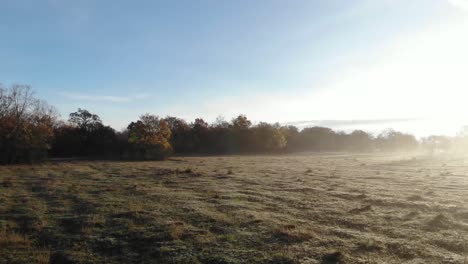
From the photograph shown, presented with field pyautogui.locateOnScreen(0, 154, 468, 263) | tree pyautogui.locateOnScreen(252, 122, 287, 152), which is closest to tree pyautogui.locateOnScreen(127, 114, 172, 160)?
tree pyautogui.locateOnScreen(252, 122, 287, 152)

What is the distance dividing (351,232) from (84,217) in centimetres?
1175

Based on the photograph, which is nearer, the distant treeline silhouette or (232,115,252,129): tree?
the distant treeline silhouette

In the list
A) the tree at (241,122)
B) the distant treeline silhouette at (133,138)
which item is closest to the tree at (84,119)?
the distant treeline silhouette at (133,138)

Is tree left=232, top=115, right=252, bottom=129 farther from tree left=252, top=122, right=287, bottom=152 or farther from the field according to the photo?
the field

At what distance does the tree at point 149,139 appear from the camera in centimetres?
6816

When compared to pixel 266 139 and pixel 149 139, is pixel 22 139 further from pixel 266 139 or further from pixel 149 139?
A: pixel 266 139

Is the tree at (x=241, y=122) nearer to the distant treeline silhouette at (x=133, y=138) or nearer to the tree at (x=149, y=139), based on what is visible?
the distant treeline silhouette at (x=133, y=138)

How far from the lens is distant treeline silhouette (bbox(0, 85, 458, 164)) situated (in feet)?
170

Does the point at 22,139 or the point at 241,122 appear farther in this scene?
the point at 241,122

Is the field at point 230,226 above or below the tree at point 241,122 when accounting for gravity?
below

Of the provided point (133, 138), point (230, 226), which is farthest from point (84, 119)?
point (230, 226)

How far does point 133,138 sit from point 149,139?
12.9 feet

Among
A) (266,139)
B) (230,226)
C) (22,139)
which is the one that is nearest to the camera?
(230,226)

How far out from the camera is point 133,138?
2785 inches
